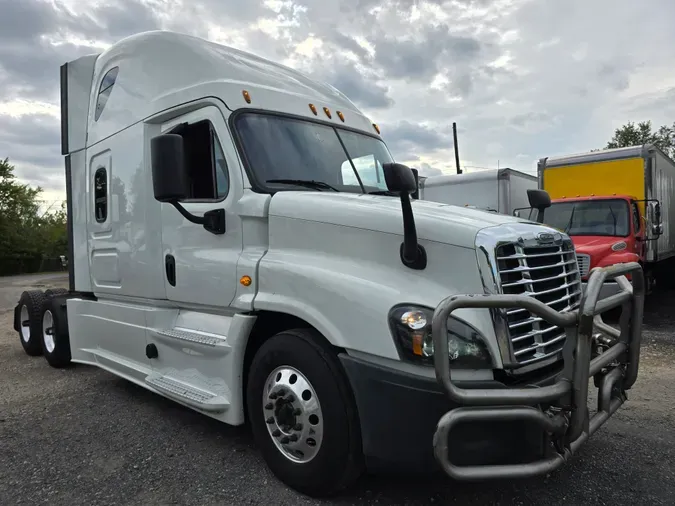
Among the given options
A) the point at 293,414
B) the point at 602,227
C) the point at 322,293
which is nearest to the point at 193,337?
the point at 293,414

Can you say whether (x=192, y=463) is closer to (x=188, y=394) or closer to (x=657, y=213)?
(x=188, y=394)

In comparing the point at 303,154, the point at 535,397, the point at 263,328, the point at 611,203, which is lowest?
the point at 535,397

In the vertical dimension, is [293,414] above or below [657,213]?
below

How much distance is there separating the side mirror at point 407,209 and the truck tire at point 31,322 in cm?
597

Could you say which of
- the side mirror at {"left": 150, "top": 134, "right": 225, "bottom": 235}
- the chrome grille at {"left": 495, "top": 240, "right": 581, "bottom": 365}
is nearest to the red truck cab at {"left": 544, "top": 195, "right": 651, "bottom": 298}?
the chrome grille at {"left": 495, "top": 240, "right": 581, "bottom": 365}

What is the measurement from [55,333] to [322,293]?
4.74 meters

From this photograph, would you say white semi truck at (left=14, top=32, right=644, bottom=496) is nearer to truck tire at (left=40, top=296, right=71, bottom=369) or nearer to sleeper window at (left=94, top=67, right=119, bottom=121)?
sleeper window at (left=94, top=67, right=119, bottom=121)

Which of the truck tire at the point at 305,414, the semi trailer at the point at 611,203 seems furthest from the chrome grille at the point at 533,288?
the semi trailer at the point at 611,203

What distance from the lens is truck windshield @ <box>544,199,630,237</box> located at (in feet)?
30.0

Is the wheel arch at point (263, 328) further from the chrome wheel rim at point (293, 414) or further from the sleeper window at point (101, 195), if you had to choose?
the sleeper window at point (101, 195)

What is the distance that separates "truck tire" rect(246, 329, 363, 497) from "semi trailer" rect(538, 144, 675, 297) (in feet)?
21.9

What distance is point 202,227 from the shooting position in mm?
3740

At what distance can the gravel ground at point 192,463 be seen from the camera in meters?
3.01

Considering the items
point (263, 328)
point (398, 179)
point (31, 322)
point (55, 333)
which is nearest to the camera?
point (398, 179)
